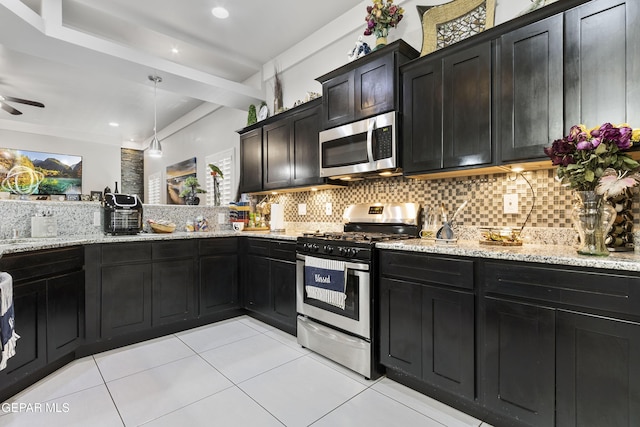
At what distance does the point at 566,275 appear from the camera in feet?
4.72

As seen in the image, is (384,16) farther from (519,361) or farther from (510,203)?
(519,361)

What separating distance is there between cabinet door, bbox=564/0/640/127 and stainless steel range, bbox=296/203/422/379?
4.17 feet

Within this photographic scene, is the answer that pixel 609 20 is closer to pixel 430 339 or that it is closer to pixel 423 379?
pixel 430 339

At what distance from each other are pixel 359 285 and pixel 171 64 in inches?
130

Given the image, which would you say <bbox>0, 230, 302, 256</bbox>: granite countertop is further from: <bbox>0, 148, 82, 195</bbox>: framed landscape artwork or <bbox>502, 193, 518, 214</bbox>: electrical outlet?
<bbox>0, 148, 82, 195</bbox>: framed landscape artwork

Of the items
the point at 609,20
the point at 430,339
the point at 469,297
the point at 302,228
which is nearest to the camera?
the point at 609,20

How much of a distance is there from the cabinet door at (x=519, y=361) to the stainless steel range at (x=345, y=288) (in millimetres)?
752

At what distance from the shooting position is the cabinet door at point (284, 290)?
9.43ft

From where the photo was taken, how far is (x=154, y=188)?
8.26 meters

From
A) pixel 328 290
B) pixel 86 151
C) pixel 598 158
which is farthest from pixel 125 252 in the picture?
pixel 86 151

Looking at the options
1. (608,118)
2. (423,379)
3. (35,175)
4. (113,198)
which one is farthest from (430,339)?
(35,175)

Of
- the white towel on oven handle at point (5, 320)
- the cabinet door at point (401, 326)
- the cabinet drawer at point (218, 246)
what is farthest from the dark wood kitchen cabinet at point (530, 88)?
the cabinet drawer at point (218, 246)

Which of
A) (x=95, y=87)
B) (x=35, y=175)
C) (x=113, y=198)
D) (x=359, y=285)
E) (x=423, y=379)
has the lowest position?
(x=423, y=379)

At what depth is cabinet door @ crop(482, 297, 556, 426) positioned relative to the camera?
149 cm
